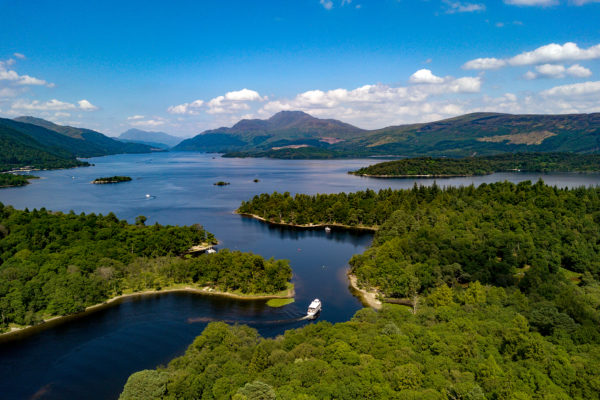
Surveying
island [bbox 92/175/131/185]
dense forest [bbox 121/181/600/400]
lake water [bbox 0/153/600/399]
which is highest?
island [bbox 92/175/131/185]

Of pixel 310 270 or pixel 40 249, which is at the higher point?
pixel 40 249

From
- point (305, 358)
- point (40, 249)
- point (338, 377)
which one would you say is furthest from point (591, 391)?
point (40, 249)

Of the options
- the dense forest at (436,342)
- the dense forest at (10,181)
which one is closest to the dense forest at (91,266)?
the dense forest at (436,342)

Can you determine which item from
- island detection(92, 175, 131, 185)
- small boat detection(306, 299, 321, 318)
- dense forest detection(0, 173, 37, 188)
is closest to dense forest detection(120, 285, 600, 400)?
small boat detection(306, 299, 321, 318)

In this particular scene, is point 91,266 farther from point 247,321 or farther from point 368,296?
point 368,296

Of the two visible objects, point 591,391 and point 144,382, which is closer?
point 591,391

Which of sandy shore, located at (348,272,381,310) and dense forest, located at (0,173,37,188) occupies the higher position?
dense forest, located at (0,173,37,188)

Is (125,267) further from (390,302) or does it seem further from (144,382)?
(390,302)

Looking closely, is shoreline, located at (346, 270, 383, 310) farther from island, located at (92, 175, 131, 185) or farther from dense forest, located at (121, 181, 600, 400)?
island, located at (92, 175, 131, 185)
